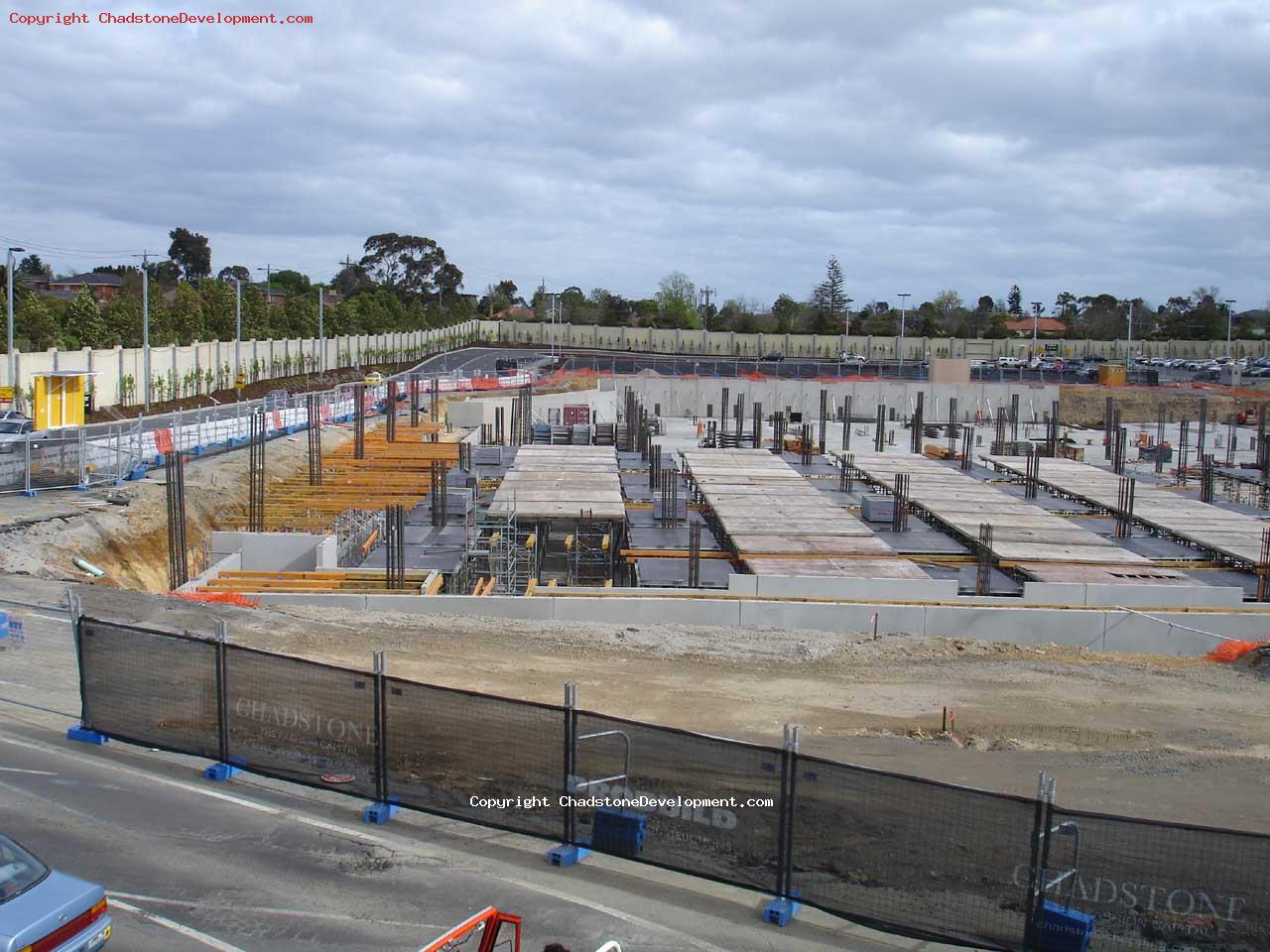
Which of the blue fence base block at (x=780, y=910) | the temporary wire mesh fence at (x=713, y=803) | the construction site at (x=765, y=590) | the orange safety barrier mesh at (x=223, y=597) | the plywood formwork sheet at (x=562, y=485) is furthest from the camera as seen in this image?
the plywood formwork sheet at (x=562, y=485)

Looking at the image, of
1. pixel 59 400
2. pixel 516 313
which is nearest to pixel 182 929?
pixel 59 400

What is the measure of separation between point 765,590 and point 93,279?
378 ft

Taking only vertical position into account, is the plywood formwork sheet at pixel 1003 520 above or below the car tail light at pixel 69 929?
below

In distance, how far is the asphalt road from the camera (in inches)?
306

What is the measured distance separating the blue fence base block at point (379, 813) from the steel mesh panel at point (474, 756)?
16cm

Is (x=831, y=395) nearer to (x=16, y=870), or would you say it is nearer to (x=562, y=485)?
(x=562, y=485)

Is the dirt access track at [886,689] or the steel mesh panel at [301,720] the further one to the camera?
the dirt access track at [886,689]

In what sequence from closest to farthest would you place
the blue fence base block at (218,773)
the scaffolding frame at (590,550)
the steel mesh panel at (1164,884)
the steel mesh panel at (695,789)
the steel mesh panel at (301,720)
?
the steel mesh panel at (1164,884) < the steel mesh panel at (695,789) < the steel mesh panel at (301,720) < the blue fence base block at (218,773) < the scaffolding frame at (590,550)

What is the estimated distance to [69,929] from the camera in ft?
22.4

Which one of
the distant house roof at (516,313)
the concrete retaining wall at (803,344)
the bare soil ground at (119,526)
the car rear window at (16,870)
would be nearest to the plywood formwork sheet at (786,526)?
the bare soil ground at (119,526)

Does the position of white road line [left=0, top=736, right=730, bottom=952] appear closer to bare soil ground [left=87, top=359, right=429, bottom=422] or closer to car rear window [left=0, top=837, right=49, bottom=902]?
car rear window [left=0, top=837, right=49, bottom=902]

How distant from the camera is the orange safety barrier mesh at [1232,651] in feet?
67.7

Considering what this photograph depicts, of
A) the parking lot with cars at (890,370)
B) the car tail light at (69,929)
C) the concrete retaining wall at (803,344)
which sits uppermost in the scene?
the concrete retaining wall at (803,344)

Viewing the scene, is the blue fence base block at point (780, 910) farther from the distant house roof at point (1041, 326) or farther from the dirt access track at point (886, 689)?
the distant house roof at point (1041, 326)
